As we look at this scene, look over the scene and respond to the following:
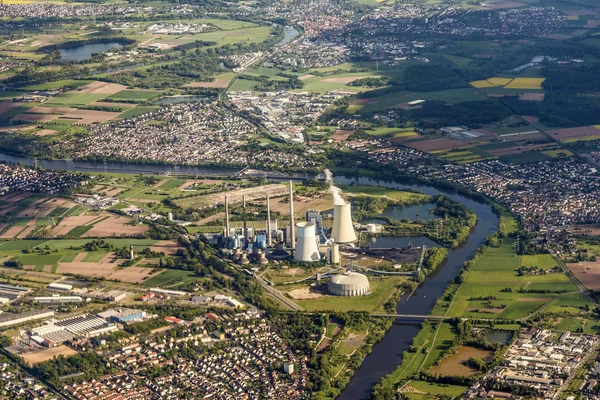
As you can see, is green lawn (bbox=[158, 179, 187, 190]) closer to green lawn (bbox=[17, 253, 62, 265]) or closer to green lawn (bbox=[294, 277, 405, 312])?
green lawn (bbox=[17, 253, 62, 265])

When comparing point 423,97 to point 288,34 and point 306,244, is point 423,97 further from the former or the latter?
point 306,244

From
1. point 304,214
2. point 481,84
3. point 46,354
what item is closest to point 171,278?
point 46,354

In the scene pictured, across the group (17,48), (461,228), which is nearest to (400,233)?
(461,228)

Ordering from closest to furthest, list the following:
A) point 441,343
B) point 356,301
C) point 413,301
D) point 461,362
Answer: point 461,362
point 441,343
point 356,301
point 413,301

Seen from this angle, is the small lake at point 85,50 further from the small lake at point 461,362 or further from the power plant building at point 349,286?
the small lake at point 461,362

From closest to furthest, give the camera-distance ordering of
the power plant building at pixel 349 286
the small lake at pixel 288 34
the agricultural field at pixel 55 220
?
the power plant building at pixel 349 286, the agricultural field at pixel 55 220, the small lake at pixel 288 34

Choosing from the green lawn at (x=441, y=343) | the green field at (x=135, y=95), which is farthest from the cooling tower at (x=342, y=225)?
the green field at (x=135, y=95)
